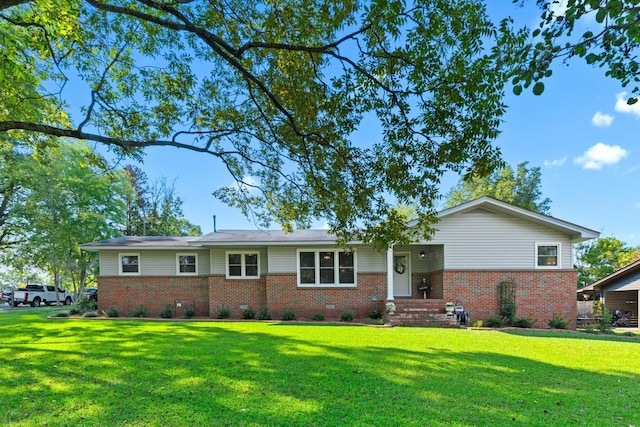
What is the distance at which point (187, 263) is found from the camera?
1450 centimetres

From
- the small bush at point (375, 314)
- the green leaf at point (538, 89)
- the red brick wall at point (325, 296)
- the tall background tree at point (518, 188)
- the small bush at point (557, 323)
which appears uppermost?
the tall background tree at point (518, 188)

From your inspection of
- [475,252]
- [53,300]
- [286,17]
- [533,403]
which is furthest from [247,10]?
[53,300]

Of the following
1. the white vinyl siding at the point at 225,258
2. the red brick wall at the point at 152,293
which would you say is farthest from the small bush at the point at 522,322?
the red brick wall at the point at 152,293

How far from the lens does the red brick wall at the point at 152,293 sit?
14141 mm

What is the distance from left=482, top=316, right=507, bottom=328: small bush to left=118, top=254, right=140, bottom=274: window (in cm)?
1373

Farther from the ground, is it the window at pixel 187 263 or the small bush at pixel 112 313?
the window at pixel 187 263

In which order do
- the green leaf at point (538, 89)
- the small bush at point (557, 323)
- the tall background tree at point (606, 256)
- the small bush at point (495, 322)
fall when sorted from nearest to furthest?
1. the green leaf at point (538, 89)
2. the small bush at point (495, 322)
3. the small bush at point (557, 323)
4. the tall background tree at point (606, 256)

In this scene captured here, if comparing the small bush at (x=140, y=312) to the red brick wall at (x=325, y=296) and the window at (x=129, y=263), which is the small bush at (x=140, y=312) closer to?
the window at (x=129, y=263)

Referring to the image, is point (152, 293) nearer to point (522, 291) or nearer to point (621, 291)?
point (522, 291)

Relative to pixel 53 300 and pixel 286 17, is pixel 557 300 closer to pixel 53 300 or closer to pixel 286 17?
pixel 286 17

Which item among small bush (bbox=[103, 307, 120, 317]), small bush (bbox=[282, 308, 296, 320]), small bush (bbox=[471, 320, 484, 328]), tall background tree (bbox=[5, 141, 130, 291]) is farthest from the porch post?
tall background tree (bbox=[5, 141, 130, 291])

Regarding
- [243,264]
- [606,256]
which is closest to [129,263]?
[243,264]

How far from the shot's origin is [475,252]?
12547 mm

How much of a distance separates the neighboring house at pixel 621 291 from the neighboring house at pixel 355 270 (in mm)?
10057
